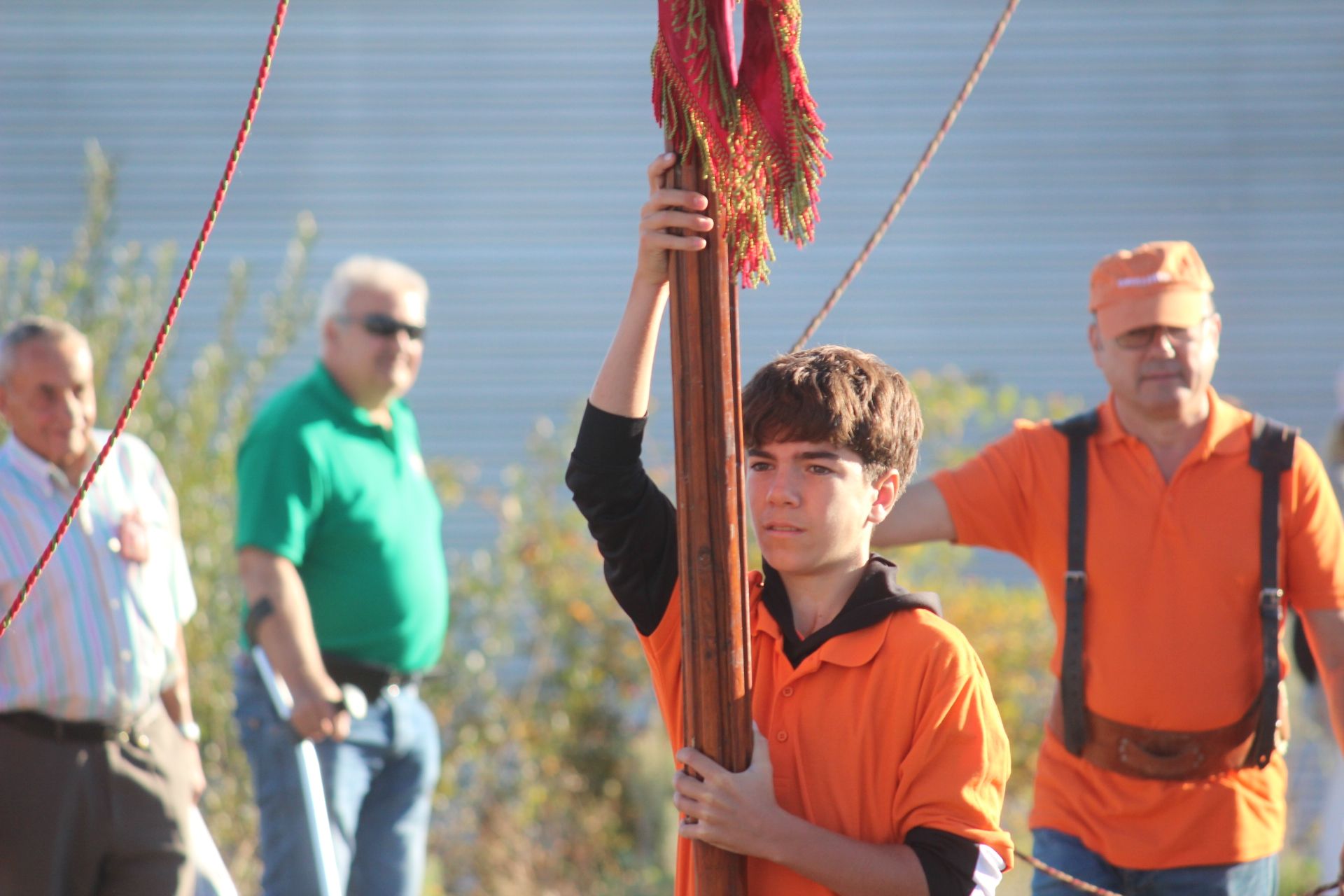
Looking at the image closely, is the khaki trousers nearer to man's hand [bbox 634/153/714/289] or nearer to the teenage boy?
the teenage boy

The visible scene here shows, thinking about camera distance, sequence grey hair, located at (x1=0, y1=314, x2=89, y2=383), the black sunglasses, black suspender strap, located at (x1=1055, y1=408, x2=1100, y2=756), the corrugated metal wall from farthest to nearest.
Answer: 1. the corrugated metal wall
2. the black sunglasses
3. grey hair, located at (x1=0, y1=314, x2=89, y2=383)
4. black suspender strap, located at (x1=1055, y1=408, x2=1100, y2=756)

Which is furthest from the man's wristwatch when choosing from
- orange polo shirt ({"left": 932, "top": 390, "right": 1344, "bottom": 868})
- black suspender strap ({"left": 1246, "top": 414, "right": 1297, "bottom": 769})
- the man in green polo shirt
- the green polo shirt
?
black suspender strap ({"left": 1246, "top": 414, "right": 1297, "bottom": 769})

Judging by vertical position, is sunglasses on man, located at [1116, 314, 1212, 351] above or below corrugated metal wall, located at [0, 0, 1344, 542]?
below

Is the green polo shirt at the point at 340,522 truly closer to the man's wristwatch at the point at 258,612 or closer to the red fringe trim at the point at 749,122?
the man's wristwatch at the point at 258,612

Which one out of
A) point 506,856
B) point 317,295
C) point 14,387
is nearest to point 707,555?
point 14,387

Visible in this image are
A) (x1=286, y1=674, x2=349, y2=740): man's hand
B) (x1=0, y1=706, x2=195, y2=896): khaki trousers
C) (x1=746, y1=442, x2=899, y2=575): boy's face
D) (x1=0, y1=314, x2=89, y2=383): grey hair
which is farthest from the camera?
(x1=286, y1=674, x2=349, y2=740): man's hand

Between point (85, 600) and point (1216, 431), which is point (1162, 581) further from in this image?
point (85, 600)

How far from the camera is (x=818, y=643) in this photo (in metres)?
1.90

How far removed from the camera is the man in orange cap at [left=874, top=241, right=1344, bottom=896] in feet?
10.0

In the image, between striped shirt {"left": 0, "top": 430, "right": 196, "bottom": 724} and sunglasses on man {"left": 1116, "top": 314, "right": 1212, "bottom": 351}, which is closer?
sunglasses on man {"left": 1116, "top": 314, "right": 1212, "bottom": 351}

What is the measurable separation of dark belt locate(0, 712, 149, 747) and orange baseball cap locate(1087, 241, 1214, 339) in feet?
8.17

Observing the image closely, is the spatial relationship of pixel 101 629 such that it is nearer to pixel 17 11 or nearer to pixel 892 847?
pixel 892 847

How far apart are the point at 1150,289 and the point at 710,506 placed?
1830 millimetres

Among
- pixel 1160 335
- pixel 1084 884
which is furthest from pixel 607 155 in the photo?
pixel 1084 884
